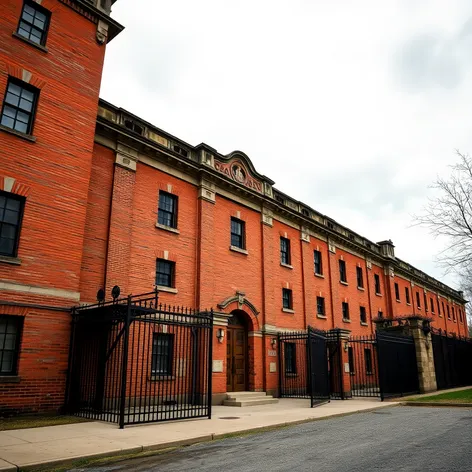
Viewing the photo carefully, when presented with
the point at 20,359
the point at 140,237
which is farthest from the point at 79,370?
the point at 140,237

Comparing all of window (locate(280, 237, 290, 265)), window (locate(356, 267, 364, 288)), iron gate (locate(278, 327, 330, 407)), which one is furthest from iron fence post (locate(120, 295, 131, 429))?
window (locate(356, 267, 364, 288))

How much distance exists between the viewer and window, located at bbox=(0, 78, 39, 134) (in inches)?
486

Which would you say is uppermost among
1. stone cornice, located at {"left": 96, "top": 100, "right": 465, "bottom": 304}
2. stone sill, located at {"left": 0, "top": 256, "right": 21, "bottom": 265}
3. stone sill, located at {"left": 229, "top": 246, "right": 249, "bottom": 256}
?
stone cornice, located at {"left": 96, "top": 100, "right": 465, "bottom": 304}

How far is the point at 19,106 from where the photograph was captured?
12.6m

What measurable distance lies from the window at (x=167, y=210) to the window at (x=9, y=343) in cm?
704

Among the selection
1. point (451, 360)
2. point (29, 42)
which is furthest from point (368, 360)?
point (29, 42)

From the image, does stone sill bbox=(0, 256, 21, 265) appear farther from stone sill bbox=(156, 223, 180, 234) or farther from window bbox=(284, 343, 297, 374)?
window bbox=(284, 343, 297, 374)

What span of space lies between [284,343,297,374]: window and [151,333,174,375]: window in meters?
7.53

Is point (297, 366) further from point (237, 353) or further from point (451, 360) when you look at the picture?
point (451, 360)

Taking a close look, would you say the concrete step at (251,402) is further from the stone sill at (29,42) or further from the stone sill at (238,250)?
the stone sill at (29,42)

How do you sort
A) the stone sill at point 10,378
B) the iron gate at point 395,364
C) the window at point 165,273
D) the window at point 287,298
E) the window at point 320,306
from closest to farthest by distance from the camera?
the stone sill at point 10,378 → the window at point 165,273 → the iron gate at point 395,364 → the window at point 287,298 → the window at point 320,306

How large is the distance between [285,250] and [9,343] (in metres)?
15.6

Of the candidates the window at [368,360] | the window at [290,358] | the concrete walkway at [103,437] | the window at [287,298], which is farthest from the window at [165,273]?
the window at [368,360]

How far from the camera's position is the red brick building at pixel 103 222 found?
11672 millimetres
